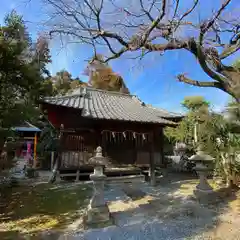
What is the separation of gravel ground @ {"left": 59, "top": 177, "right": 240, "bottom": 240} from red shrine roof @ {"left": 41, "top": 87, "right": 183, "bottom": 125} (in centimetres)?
403

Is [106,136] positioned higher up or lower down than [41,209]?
higher up

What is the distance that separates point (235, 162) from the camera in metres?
6.55

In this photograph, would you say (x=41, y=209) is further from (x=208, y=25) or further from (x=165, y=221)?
(x=208, y=25)

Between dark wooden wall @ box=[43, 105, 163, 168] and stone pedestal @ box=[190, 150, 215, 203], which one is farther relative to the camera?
dark wooden wall @ box=[43, 105, 163, 168]

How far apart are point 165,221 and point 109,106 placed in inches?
295

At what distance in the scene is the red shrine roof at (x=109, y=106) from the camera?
9.17 metres

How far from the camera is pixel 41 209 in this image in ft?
18.3

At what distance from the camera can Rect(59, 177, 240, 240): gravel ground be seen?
3879mm

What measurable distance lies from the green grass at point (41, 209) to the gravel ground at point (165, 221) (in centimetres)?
94

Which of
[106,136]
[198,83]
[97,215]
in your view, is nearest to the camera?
[198,83]

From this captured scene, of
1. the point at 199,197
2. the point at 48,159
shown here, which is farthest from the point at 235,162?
the point at 48,159

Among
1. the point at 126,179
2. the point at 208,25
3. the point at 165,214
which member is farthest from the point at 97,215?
the point at 126,179

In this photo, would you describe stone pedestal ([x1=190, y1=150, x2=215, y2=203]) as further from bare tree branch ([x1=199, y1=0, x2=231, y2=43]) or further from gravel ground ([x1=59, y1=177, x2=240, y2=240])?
bare tree branch ([x1=199, y1=0, x2=231, y2=43])

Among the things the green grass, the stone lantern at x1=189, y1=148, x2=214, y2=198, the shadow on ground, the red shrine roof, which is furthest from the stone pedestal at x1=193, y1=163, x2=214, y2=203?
the red shrine roof
